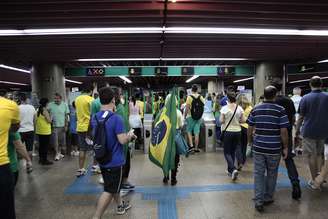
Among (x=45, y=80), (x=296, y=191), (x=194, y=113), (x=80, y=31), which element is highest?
(x=80, y=31)

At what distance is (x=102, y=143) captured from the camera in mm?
3256

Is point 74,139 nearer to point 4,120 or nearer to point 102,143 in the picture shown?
point 102,143

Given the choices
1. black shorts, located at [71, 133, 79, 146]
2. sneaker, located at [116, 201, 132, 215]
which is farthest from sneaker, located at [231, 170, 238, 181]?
black shorts, located at [71, 133, 79, 146]

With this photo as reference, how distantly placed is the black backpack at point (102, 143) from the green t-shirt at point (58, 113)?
178 inches

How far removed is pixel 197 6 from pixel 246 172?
3.21 m

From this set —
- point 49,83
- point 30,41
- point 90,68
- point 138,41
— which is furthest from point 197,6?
point 90,68

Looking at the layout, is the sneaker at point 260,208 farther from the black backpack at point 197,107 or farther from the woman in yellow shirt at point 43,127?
the woman in yellow shirt at point 43,127

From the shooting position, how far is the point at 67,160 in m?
7.41

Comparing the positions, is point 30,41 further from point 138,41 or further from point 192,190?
point 192,190

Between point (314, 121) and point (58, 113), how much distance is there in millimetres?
5621


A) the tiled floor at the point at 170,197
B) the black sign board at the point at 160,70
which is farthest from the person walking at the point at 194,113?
the black sign board at the point at 160,70

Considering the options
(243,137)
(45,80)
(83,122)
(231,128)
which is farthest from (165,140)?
(45,80)

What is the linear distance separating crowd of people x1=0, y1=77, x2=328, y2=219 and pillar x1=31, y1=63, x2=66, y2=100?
9.95 feet

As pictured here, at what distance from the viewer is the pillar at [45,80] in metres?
10.3
